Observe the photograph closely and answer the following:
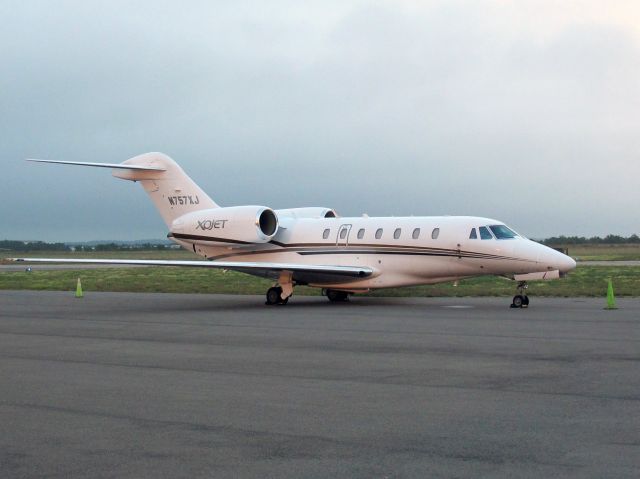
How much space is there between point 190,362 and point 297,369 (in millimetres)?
1801

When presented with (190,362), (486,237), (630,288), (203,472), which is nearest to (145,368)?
(190,362)

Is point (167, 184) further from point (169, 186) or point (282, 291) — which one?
point (282, 291)

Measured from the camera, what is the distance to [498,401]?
925cm

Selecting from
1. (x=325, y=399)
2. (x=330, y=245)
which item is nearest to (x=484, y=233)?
→ (x=330, y=245)

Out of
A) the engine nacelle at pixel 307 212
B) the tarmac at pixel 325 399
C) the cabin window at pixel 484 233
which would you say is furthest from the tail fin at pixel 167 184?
the tarmac at pixel 325 399

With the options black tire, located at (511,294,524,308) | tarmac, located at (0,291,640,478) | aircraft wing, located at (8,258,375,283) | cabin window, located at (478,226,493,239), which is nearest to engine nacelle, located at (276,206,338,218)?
aircraft wing, located at (8,258,375,283)

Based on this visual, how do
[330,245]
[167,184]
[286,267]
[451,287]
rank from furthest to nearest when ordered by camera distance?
[451,287]
[167,184]
[330,245]
[286,267]

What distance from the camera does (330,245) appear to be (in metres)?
27.1

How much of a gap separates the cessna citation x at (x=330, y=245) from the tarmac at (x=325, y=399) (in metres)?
4.54

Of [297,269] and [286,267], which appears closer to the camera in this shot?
[297,269]

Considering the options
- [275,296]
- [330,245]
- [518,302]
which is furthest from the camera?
[330,245]

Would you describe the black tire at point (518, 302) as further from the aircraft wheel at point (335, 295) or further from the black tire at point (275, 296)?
the black tire at point (275, 296)

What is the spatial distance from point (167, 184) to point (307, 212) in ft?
15.5

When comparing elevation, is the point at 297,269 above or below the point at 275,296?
above
